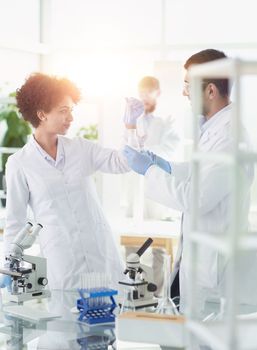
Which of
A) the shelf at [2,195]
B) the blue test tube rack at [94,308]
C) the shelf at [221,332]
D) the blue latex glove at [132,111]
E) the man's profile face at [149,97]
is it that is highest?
the man's profile face at [149,97]

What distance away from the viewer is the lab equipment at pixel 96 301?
102 inches

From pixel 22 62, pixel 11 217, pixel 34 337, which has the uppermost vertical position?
pixel 22 62

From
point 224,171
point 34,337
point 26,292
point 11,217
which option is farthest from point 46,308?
point 224,171

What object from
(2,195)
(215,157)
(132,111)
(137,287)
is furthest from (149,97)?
(215,157)

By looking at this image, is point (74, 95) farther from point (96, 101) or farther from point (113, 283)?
point (96, 101)

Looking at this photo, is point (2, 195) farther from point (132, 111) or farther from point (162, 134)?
point (132, 111)

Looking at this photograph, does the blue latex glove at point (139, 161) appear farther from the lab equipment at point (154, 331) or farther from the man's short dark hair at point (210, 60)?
the lab equipment at point (154, 331)

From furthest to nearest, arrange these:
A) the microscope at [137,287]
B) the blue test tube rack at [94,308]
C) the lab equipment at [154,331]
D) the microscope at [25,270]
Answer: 1. the microscope at [25,270]
2. the microscope at [137,287]
3. the blue test tube rack at [94,308]
4. the lab equipment at [154,331]

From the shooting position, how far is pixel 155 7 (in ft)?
20.6

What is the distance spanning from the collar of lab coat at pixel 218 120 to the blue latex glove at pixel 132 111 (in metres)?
0.49

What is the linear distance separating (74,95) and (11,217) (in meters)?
0.67

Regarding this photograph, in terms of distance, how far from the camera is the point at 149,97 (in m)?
5.98

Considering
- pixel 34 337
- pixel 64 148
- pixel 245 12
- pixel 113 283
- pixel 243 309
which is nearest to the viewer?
pixel 34 337

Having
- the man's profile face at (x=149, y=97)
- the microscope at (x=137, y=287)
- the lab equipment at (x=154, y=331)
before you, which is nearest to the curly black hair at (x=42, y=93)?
the microscope at (x=137, y=287)
